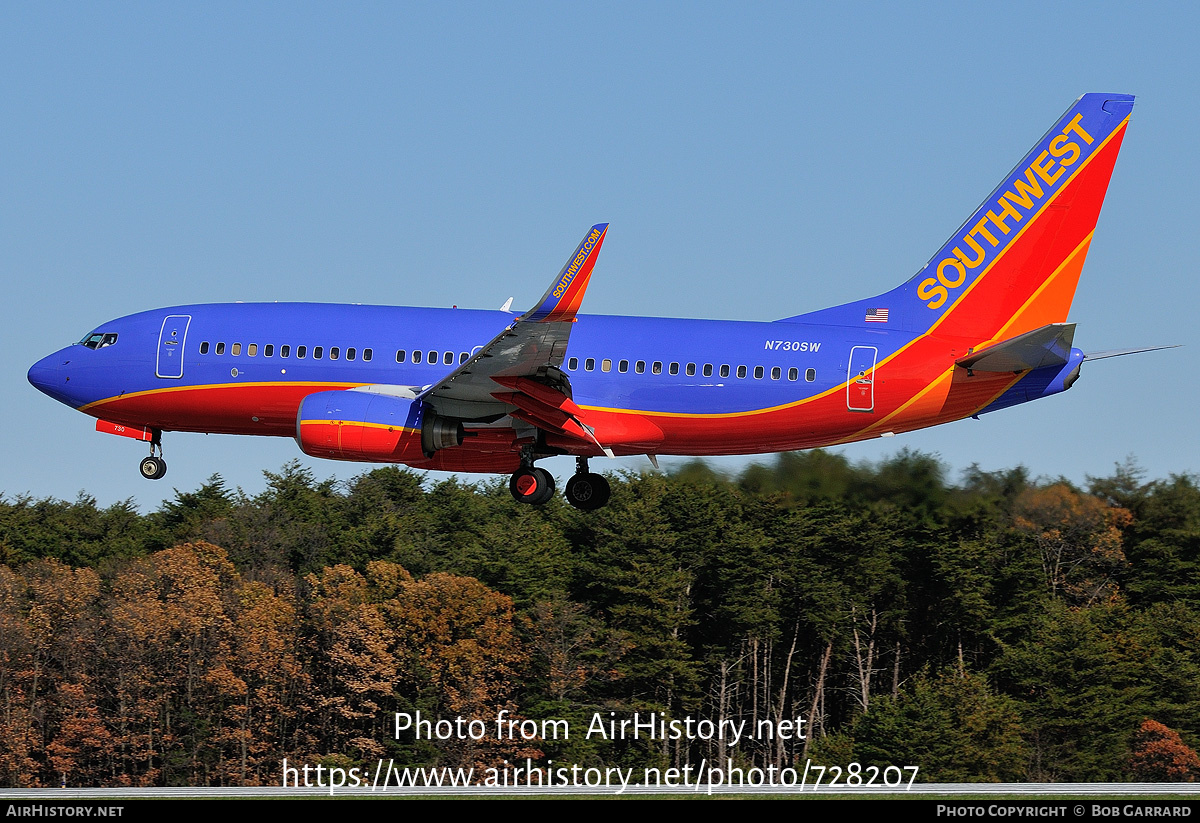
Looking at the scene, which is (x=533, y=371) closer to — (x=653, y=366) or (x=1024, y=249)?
(x=653, y=366)

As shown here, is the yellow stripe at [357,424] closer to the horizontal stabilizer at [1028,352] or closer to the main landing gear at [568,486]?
the main landing gear at [568,486]

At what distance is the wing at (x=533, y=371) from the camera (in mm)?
35219

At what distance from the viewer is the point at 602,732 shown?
78125 mm

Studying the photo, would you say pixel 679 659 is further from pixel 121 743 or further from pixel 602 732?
pixel 121 743

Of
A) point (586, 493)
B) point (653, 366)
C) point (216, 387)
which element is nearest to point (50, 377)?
point (216, 387)

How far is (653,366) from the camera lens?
128 ft

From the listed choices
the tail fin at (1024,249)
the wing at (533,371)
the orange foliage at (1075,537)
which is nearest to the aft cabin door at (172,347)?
the wing at (533,371)

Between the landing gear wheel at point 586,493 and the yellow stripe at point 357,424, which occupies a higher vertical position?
the yellow stripe at point 357,424

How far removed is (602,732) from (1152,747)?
85.8 feet

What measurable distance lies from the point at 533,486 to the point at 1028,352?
42.0ft

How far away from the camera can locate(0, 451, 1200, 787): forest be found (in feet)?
245

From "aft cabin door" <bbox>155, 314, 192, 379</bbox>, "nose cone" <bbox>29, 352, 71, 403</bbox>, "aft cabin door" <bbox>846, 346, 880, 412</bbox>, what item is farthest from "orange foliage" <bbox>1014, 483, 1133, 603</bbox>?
"nose cone" <bbox>29, 352, 71, 403</bbox>

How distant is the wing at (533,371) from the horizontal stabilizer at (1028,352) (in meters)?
9.85

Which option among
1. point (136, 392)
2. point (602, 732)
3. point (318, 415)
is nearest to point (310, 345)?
point (318, 415)
